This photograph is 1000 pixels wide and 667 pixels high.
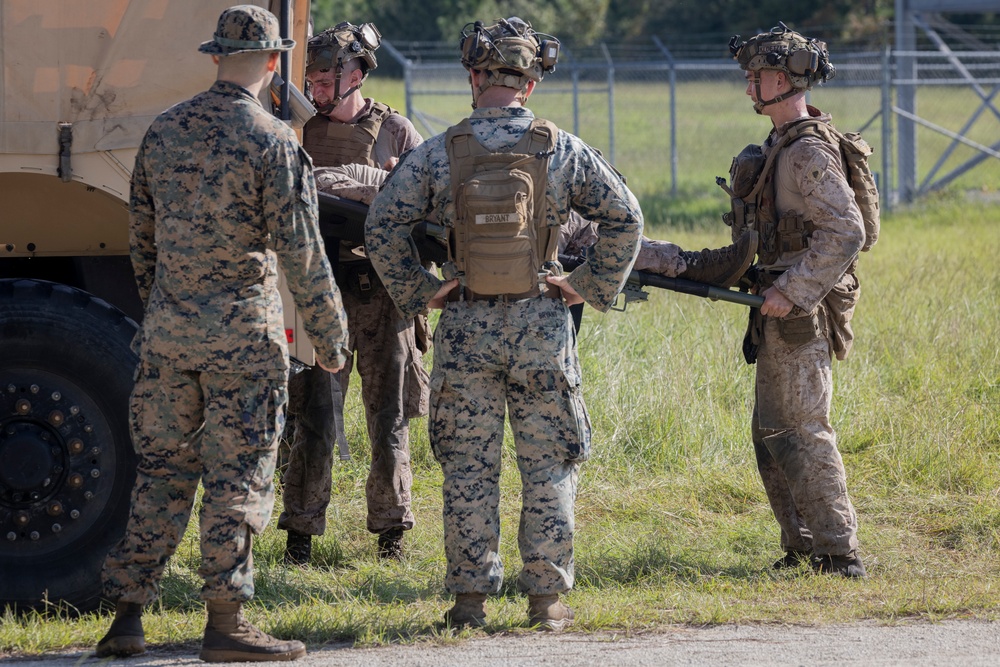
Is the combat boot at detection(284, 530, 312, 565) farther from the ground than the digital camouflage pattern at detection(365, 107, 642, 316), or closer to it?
closer to it

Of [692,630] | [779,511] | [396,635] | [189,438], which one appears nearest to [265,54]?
[189,438]

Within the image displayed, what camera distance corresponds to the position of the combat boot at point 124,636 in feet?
12.4

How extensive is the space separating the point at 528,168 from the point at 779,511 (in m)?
1.92

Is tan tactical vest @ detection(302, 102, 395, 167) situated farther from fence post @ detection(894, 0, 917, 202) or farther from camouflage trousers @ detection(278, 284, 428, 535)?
fence post @ detection(894, 0, 917, 202)

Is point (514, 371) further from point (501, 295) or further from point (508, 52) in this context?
point (508, 52)

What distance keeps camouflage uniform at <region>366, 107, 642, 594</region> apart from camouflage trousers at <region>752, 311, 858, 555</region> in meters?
0.94

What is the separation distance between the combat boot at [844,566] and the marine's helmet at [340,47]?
266 cm

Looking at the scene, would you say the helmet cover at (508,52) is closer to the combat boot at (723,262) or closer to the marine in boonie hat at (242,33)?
the marine in boonie hat at (242,33)

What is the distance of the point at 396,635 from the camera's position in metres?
4.08

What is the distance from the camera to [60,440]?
161 inches

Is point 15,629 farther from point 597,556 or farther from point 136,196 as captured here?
point 597,556

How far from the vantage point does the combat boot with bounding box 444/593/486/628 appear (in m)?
4.12

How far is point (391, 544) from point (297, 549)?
385 mm

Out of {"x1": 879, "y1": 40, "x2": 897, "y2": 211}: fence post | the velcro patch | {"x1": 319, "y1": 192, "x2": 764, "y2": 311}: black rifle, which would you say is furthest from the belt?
{"x1": 879, "y1": 40, "x2": 897, "y2": 211}: fence post
